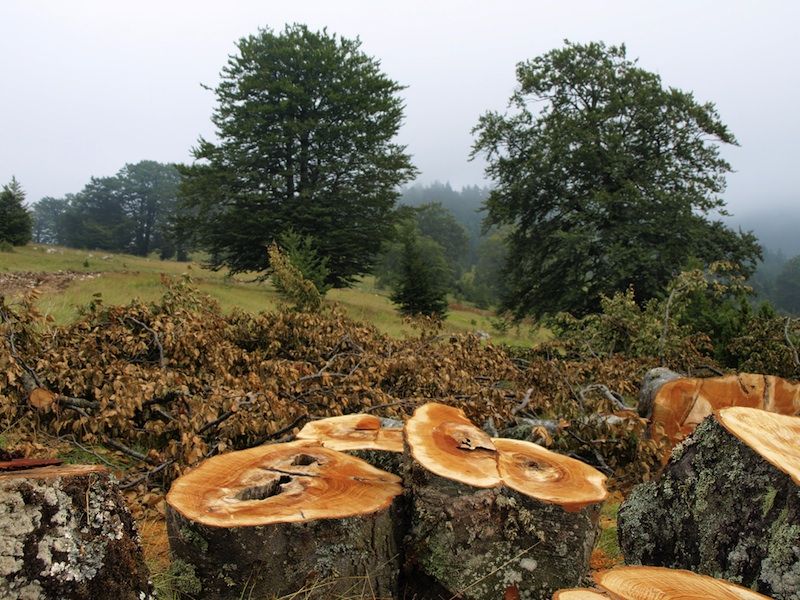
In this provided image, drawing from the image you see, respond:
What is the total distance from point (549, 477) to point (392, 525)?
32.7 inches

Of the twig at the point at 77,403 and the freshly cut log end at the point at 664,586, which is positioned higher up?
the freshly cut log end at the point at 664,586

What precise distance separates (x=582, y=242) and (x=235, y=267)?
1464cm

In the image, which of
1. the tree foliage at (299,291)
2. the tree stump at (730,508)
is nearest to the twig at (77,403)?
the tree stump at (730,508)

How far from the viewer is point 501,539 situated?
251cm

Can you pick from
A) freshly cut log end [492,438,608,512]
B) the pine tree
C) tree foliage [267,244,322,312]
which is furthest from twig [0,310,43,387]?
the pine tree

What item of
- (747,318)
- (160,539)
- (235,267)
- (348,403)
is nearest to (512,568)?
(160,539)

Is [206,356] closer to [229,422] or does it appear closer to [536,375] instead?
[229,422]

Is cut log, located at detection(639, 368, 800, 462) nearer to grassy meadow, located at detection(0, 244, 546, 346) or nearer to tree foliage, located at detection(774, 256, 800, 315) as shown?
grassy meadow, located at detection(0, 244, 546, 346)

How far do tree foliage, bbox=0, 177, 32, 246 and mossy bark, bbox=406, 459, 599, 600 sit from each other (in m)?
30.6

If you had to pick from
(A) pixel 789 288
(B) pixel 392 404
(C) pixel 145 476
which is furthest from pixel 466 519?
(A) pixel 789 288

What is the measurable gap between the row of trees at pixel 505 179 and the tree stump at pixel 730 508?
14.6 m

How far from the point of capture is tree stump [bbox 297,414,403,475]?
3217 millimetres

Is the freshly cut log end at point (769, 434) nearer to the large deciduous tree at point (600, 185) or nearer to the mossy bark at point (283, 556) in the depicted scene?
the mossy bark at point (283, 556)

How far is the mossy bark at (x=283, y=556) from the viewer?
230 centimetres
